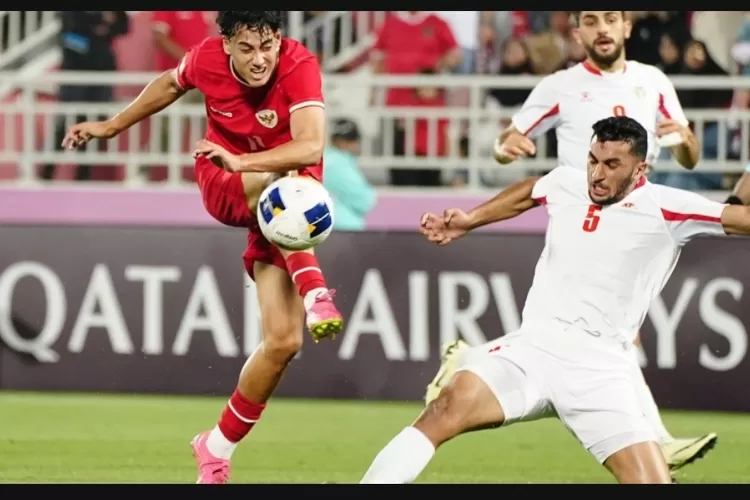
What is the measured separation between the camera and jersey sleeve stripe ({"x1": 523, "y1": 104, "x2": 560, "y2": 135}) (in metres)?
7.93

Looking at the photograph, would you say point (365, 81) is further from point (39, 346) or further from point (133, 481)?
point (133, 481)

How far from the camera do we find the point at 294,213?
6500mm

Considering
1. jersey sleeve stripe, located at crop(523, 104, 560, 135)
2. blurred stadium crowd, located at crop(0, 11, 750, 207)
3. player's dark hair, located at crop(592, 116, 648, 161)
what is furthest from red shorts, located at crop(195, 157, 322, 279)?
blurred stadium crowd, located at crop(0, 11, 750, 207)

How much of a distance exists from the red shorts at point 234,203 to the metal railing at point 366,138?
512 centimetres

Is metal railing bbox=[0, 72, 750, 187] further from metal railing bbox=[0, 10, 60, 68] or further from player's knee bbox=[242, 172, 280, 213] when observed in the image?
player's knee bbox=[242, 172, 280, 213]

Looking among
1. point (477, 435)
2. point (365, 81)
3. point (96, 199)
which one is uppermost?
point (365, 81)

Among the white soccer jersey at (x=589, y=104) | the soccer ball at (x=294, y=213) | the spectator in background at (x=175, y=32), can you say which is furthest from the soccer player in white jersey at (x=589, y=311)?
the spectator in background at (x=175, y=32)

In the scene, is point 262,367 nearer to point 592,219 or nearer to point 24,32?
point 592,219

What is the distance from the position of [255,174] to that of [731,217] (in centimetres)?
201

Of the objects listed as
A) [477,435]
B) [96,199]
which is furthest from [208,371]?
[96,199]

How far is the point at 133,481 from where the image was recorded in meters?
6.85

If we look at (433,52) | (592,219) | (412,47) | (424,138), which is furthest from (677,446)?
(412,47)

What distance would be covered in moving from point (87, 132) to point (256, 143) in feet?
2.45

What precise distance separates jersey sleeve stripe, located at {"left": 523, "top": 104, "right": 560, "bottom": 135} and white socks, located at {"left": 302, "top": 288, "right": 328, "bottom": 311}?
182 cm
